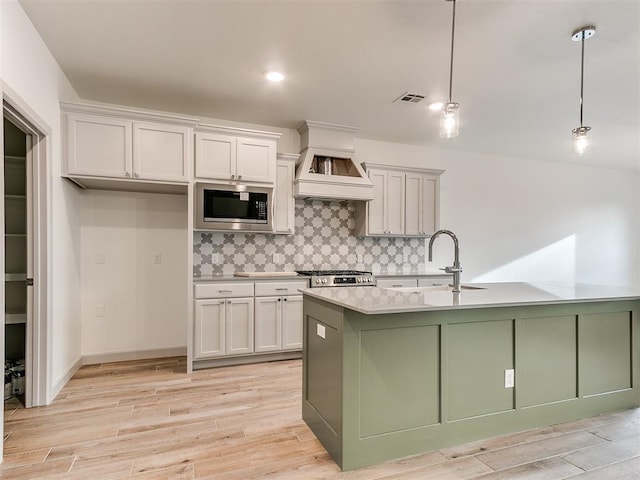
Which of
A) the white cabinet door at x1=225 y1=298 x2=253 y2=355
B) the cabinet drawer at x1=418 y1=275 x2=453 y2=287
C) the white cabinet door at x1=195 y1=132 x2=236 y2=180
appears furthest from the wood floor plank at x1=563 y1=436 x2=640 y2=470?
the white cabinet door at x1=195 y1=132 x2=236 y2=180

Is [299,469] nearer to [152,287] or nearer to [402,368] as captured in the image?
[402,368]

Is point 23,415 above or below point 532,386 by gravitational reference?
below

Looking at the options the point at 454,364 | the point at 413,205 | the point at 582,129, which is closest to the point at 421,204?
the point at 413,205

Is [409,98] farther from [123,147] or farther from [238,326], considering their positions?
[238,326]

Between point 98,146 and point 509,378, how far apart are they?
3700 millimetres

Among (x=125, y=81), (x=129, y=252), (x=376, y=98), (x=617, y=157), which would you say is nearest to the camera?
(x=125, y=81)

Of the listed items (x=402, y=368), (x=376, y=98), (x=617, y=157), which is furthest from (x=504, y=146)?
(x=402, y=368)

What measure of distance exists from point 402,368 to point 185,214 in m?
2.99

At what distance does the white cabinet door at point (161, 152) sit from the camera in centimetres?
339

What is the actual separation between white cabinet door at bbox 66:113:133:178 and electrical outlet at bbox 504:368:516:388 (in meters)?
3.39

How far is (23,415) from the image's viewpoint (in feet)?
8.60

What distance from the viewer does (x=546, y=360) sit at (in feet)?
8.18

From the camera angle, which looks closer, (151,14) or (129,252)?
(151,14)

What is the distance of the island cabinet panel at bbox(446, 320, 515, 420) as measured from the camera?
2260 mm
